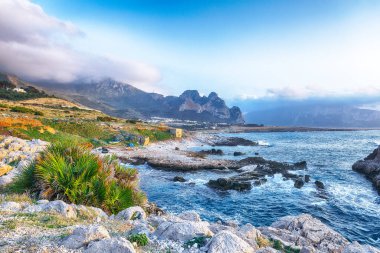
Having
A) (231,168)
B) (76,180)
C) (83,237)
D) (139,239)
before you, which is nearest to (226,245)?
(139,239)

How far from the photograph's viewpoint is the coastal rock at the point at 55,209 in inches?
373

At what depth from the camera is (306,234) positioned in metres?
13.5

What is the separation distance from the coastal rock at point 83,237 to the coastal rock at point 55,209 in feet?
10.5

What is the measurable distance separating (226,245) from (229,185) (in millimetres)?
24680

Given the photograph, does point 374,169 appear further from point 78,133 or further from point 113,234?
point 78,133

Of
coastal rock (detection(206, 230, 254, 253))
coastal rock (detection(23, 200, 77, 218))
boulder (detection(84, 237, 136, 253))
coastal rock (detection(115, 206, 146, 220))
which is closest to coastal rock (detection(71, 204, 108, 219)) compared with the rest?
coastal rock (detection(23, 200, 77, 218))

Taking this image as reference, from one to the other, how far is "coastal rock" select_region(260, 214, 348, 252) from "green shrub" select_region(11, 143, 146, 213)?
7.03 m

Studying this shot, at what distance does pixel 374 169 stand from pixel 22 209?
148 ft

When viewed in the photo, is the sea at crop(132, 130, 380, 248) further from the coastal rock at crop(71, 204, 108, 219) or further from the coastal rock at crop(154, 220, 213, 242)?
the coastal rock at crop(154, 220, 213, 242)

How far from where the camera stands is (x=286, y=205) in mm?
25172

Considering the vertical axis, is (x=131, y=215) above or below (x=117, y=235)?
below

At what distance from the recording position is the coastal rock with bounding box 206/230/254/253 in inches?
251

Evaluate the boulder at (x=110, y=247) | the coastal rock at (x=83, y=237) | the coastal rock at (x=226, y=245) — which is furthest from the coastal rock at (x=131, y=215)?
the coastal rock at (x=226, y=245)

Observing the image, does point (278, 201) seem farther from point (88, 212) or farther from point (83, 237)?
point (83, 237)
